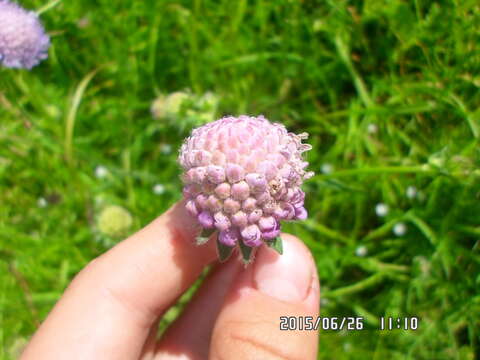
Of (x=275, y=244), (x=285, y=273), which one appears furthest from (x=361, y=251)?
(x=275, y=244)

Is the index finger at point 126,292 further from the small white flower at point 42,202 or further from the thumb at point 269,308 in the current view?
the small white flower at point 42,202

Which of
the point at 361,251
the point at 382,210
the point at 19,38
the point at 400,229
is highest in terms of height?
the point at 19,38

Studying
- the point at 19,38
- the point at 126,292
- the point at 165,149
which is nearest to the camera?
the point at 126,292

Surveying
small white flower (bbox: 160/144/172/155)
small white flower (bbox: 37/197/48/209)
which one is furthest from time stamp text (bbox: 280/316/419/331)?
small white flower (bbox: 37/197/48/209)

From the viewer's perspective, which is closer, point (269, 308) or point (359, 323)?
point (269, 308)

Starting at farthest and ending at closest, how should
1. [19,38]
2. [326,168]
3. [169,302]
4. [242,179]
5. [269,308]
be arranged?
[326,168] → [19,38] → [169,302] → [269,308] → [242,179]

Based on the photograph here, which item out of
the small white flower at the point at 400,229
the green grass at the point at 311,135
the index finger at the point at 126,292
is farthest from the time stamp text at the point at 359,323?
the index finger at the point at 126,292

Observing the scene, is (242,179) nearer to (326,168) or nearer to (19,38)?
(326,168)
